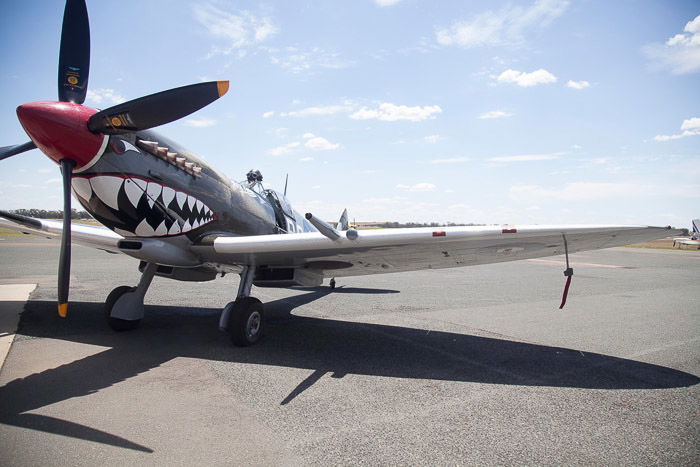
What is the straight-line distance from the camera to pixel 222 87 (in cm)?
412

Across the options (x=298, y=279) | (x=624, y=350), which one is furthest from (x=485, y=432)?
(x=298, y=279)

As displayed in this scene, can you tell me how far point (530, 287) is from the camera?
12.0m

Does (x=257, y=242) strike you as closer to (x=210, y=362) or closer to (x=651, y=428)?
(x=210, y=362)

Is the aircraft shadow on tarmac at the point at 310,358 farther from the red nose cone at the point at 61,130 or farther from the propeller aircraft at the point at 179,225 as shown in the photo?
the red nose cone at the point at 61,130

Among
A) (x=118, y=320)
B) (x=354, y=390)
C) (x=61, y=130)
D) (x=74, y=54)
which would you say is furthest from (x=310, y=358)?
(x=74, y=54)

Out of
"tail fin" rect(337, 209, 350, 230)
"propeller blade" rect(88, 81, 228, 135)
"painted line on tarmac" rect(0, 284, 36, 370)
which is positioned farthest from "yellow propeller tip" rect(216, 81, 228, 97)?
"tail fin" rect(337, 209, 350, 230)

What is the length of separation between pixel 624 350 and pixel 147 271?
6741 mm

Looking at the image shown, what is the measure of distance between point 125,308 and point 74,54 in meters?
3.28

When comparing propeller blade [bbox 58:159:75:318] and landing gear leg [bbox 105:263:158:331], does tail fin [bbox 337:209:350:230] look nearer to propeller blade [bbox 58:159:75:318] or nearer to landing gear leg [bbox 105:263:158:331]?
landing gear leg [bbox 105:263:158:331]

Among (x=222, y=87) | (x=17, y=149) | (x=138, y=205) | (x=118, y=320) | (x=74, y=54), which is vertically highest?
(x=74, y=54)

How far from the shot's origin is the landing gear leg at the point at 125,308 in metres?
5.61

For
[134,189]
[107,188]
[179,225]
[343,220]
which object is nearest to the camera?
[107,188]

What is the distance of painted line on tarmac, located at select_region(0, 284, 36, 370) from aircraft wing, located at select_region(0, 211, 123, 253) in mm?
1381

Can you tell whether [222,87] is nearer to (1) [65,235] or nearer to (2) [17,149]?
(1) [65,235]
